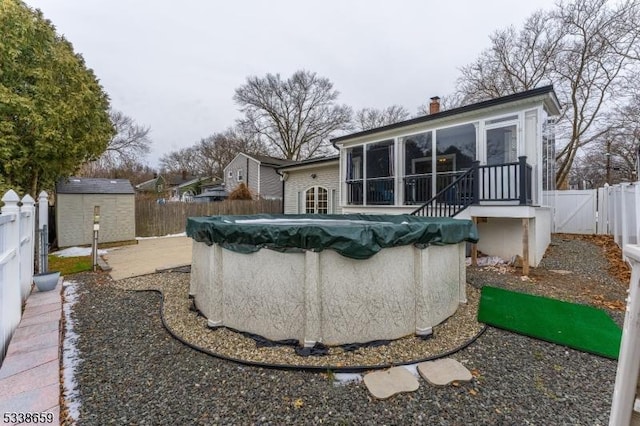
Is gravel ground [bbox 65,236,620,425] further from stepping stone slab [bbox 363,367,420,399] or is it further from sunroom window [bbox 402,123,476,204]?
sunroom window [bbox 402,123,476,204]

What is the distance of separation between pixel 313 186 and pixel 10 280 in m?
10.6

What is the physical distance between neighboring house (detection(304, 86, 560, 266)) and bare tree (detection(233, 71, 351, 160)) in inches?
637

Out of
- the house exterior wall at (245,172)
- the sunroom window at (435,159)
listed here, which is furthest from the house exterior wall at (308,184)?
the house exterior wall at (245,172)

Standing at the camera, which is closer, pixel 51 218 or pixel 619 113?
pixel 51 218

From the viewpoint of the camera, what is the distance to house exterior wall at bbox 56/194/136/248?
9.31 m

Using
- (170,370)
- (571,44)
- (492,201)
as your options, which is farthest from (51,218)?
(571,44)

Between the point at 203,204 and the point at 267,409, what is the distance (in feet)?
44.7

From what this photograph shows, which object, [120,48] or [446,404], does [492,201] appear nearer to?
[446,404]

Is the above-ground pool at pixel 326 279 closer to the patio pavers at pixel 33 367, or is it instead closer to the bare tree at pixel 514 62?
the patio pavers at pixel 33 367

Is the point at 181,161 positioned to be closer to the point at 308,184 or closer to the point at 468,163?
the point at 308,184

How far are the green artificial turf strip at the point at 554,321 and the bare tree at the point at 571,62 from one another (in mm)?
14688

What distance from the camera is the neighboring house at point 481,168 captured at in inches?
241

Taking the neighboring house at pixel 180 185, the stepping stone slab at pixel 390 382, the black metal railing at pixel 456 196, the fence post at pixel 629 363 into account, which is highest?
the neighboring house at pixel 180 185

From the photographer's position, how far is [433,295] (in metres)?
3.26
